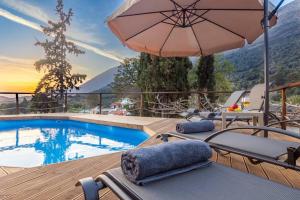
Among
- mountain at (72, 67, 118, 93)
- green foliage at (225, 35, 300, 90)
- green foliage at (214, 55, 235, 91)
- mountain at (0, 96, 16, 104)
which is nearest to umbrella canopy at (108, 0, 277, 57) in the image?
mountain at (0, 96, 16, 104)

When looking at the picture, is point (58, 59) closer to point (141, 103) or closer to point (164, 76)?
point (164, 76)

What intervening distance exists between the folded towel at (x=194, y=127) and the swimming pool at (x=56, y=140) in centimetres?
235

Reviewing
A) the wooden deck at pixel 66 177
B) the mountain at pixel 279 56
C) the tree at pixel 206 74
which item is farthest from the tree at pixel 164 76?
the wooden deck at pixel 66 177

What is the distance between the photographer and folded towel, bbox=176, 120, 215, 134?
2525 mm

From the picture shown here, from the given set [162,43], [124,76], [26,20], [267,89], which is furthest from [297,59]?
[26,20]

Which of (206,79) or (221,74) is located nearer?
(206,79)

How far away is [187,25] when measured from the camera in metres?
4.14

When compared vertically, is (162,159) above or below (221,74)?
below

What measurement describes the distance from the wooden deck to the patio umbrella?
2098 millimetres

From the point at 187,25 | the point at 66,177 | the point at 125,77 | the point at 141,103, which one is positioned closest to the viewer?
the point at 66,177

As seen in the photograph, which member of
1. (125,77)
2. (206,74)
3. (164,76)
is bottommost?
(164,76)

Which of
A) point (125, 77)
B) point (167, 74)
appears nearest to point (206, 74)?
point (167, 74)

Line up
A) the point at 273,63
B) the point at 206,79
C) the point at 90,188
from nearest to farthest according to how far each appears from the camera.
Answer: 1. the point at 90,188
2. the point at 206,79
3. the point at 273,63

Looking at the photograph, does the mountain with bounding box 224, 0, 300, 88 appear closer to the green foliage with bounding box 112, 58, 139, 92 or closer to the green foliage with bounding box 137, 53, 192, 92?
the green foliage with bounding box 137, 53, 192, 92
